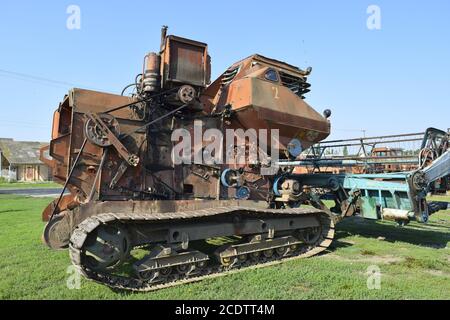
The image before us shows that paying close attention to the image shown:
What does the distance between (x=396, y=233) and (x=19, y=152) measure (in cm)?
6047

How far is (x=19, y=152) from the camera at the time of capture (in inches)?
2336

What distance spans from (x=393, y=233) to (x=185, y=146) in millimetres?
7292

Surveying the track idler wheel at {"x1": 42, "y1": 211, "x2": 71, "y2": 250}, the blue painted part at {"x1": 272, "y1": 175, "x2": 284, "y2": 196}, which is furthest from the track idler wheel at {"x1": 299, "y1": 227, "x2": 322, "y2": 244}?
the track idler wheel at {"x1": 42, "y1": 211, "x2": 71, "y2": 250}

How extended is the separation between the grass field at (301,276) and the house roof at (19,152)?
5257 cm

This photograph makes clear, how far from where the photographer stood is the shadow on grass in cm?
1019

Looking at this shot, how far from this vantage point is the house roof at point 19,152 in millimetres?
56781

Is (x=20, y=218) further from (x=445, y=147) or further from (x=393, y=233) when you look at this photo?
(x=445, y=147)

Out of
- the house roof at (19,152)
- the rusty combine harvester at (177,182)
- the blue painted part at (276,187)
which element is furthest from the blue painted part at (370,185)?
the house roof at (19,152)

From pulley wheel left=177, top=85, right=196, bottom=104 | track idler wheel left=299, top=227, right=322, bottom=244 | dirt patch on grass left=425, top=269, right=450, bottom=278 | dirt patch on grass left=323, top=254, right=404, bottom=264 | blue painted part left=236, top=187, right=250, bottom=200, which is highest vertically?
pulley wheel left=177, top=85, right=196, bottom=104

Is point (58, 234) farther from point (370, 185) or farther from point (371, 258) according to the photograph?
point (370, 185)

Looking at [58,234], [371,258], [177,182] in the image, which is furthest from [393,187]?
[58,234]

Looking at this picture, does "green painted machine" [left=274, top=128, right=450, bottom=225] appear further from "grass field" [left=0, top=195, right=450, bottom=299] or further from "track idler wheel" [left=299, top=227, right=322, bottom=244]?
"track idler wheel" [left=299, top=227, right=322, bottom=244]

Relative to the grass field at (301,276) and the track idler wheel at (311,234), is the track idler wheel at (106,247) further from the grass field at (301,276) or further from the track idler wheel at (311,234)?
the track idler wheel at (311,234)

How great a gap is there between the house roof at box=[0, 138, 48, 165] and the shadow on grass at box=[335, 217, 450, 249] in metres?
54.0
